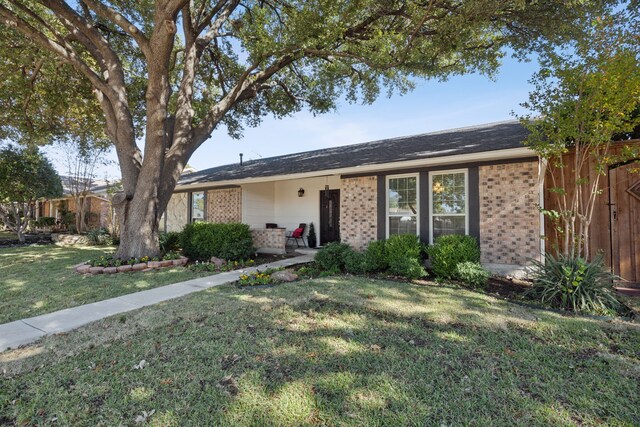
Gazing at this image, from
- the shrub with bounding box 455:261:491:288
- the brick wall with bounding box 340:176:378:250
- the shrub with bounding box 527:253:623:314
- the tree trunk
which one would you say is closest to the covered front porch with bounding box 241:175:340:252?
the brick wall with bounding box 340:176:378:250

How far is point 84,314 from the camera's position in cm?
462

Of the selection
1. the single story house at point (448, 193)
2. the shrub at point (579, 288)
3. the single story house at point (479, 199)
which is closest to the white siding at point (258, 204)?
the single story house at point (448, 193)

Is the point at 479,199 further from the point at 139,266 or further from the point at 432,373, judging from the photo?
the point at 139,266

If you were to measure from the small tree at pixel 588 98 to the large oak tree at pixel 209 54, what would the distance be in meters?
1.47

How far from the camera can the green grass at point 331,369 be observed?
7.77 ft

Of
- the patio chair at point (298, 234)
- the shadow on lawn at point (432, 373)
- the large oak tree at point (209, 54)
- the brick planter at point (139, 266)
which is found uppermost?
the large oak tree at point (209, 54)

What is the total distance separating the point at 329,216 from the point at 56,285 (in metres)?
8.34

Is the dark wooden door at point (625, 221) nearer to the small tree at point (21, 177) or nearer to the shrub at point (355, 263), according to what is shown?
the shrub at point (355, 263)

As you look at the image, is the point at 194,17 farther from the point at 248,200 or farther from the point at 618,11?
the point at 618,11

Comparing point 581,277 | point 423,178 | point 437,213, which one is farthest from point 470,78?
point 581,277

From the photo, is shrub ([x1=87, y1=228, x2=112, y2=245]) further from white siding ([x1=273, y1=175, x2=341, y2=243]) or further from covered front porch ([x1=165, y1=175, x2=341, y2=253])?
white siding ([x1=273, y1=175, x2=341, y2=243])

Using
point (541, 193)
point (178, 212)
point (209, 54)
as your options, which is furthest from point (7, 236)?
point (541, 193)

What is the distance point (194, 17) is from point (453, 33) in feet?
25.8

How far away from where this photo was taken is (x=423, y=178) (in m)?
8.11
